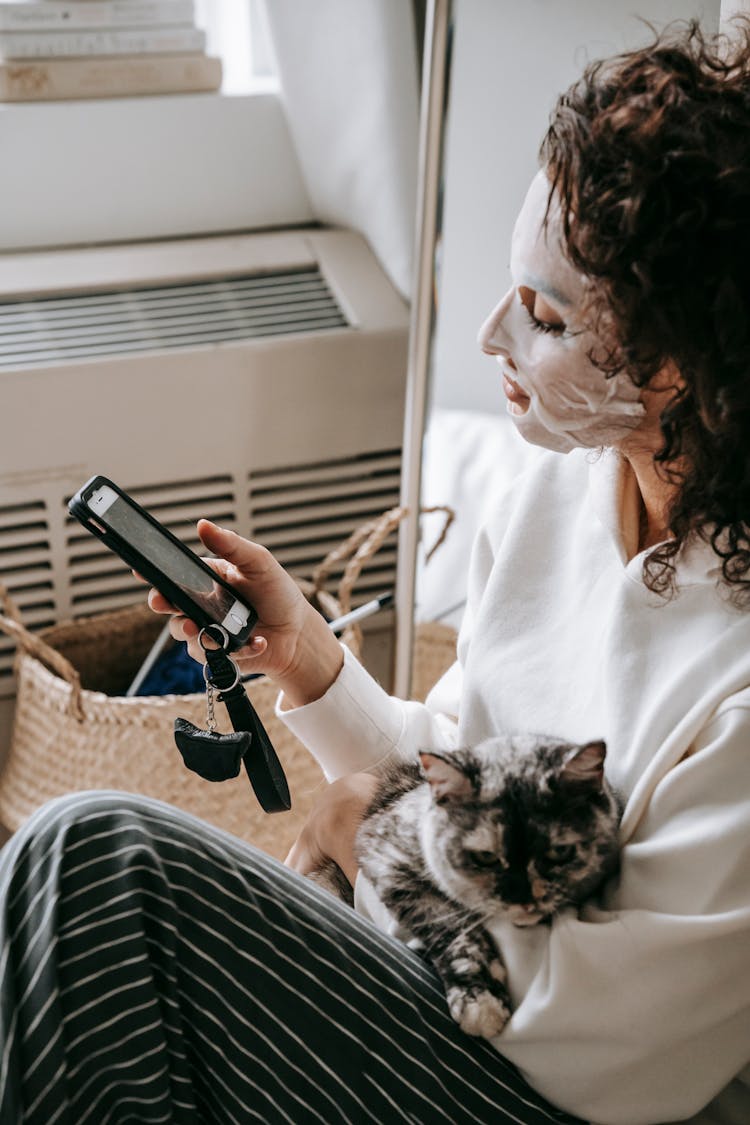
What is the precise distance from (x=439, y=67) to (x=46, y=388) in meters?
0.68

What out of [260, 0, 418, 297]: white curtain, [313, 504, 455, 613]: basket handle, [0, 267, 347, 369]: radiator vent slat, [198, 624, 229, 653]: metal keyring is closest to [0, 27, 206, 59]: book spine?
[260, 0, 418, 297]: white curtain

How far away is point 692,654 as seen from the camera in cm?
95

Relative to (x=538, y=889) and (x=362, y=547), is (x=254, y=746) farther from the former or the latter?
(x=362, y=547)

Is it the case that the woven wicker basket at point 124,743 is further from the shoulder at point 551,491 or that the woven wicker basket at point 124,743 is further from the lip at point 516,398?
the lip at point 516,398

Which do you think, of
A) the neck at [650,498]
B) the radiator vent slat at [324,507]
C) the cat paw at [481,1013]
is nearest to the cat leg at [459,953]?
the cat paw at [481,1013]

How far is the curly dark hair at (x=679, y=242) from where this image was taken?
0.87 meters

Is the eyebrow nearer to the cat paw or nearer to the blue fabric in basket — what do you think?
the cat paw

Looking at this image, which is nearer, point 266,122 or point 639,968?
point 639,968

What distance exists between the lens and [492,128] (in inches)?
74.6

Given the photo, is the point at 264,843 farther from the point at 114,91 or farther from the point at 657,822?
the point at 114,91

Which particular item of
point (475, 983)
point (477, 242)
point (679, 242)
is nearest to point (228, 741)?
point (475, 983)

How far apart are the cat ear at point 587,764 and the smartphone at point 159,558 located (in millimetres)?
316

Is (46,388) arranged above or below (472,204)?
below

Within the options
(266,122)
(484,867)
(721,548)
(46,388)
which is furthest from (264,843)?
(266,122)
